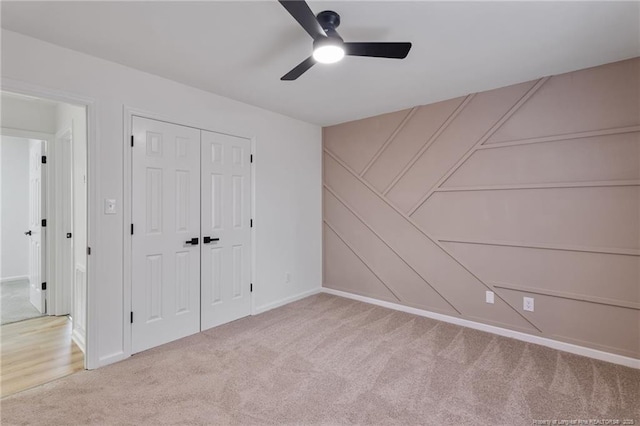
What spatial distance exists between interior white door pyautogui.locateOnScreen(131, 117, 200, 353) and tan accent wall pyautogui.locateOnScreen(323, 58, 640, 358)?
7.07 ft

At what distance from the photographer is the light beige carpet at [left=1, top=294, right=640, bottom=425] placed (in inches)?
75.2

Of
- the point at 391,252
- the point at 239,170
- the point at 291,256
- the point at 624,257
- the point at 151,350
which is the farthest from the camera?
the point at 291,256

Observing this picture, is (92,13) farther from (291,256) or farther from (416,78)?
(291,256)

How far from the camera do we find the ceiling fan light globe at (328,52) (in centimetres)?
178

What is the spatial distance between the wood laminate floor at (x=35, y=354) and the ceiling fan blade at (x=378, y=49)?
10.4 ft

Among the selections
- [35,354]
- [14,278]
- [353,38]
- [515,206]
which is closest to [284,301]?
[35,354]

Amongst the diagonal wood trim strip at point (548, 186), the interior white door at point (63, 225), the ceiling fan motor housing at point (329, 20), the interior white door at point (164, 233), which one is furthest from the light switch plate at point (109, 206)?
the diagonal wood trim strip at point (548, 186)

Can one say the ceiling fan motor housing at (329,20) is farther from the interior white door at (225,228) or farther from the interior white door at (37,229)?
the interior white door at (37,229)

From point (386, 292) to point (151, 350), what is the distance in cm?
269

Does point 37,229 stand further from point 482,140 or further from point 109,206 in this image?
point 482,140

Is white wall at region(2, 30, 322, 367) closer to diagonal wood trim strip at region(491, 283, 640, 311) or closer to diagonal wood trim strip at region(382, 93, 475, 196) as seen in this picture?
diagonal wood trim strip at region(382, 93, 475, 196)

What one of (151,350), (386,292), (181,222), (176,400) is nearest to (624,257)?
(386,292)

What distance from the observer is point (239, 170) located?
3.49m

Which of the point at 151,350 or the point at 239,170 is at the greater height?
Result: the point at 239,170
